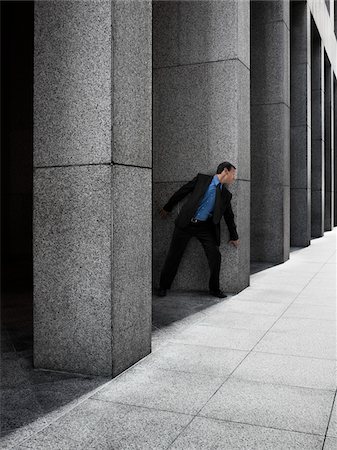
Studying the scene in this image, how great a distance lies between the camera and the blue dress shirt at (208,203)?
864 centimetres

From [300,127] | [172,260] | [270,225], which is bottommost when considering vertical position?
[172,260]

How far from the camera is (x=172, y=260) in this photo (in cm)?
898

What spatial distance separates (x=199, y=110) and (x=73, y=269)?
17.0 feet

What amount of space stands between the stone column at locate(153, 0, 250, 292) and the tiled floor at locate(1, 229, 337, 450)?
2.34 meters

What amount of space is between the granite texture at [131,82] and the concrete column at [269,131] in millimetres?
8703

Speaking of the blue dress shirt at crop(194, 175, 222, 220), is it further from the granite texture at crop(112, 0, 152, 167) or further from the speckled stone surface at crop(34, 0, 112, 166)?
the speckled stone surface at crop(34, 0, 112, 166)

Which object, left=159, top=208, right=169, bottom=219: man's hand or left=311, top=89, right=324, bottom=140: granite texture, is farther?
left=311, top=89, right=324, bottom=140: granite texture

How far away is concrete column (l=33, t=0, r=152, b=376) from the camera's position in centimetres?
492

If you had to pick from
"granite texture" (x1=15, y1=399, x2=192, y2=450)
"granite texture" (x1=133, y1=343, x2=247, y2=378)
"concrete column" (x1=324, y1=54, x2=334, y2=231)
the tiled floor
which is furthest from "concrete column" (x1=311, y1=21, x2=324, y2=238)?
"granite texture" (x1=15, y1=399, x2=192, y2=450)

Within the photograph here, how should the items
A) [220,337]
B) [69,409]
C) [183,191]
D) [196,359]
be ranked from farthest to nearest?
[183,191]
[220,337]
[196,359]
[69,409]

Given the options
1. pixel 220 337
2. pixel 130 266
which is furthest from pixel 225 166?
pixel 130 266

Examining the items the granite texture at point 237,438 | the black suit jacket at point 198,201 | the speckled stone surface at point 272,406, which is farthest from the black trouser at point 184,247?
the granite texture at point 237,438

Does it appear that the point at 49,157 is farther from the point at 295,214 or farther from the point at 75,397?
the point at 295,214

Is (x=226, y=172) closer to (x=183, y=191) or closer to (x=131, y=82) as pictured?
(x=183, y=191)
